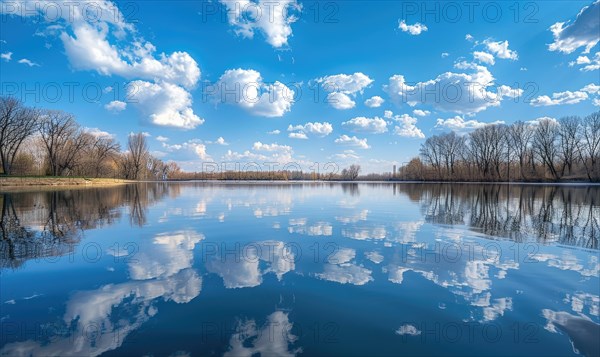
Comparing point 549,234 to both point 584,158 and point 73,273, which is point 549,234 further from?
point 584,158

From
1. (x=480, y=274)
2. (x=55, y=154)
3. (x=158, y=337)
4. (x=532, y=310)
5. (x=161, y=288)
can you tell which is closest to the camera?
(x=158, y=337)

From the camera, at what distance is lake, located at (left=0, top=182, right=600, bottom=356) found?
3.54 metres

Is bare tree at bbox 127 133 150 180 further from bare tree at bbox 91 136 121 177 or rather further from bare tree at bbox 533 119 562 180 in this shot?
bare tree at bbox 533 119 562 180

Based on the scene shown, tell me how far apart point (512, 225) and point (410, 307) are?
31.2 feet

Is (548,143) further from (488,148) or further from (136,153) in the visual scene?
(136,153)

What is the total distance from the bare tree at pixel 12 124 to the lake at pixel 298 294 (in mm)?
57396

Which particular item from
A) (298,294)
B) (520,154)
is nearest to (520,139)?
(520,154)

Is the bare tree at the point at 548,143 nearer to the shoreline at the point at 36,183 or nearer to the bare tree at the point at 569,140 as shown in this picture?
the bare tree at the point at 569,140

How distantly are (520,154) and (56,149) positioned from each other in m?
104

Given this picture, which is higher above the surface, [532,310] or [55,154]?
[55,154]

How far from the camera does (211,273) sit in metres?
5.95

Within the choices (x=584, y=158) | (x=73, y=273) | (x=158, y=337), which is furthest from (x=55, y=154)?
(x=584, y=158)

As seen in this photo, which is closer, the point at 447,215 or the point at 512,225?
the point at 512,225

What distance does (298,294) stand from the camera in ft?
16.0
